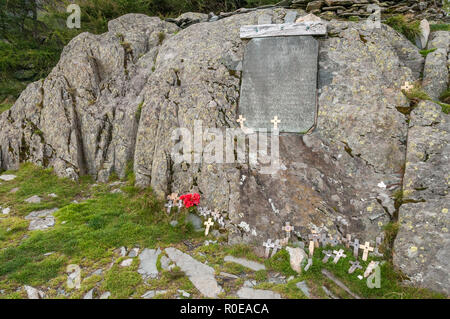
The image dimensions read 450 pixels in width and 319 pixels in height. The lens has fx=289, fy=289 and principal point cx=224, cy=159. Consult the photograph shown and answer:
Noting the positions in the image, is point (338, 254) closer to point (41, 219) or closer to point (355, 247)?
point (355, 247)

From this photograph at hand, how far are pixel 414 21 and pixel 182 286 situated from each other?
1186cm

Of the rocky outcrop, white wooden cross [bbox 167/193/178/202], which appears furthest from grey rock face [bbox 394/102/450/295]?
white wooden cross [bbox 167/193/178/202]

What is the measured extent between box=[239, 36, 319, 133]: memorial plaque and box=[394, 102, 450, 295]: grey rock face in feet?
9.00

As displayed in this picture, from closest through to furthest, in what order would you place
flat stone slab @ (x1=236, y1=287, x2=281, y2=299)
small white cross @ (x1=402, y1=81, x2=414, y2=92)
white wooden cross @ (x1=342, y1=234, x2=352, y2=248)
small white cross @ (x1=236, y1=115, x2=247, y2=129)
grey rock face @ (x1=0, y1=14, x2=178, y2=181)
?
flat stone slab @ (x1=236, y1=287, x2=281, y2=299)
white wooden cross @ (x1=342, y1=234, x2=352, y2=248)
small white cross @ (x1=402, y1=81, x2=414, y2=92)
small white cross @ (x1=236, y1=115, x2=247, y2=129)
grey rock face @ (x1=0, y1=14, x2=178, y2=181)

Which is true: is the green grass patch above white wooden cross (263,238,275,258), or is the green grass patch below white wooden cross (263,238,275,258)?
below

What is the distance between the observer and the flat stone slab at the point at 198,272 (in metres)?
5.71

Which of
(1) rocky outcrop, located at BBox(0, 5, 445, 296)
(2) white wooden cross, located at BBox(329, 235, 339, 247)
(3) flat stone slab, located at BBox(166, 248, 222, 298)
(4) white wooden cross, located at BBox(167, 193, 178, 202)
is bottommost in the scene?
(3) flat stone slab, located at BBox(166, 248, 222, 298)

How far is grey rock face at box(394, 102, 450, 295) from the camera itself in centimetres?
582

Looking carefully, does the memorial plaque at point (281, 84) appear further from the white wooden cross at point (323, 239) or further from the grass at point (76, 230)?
the grass at point (76, 230)

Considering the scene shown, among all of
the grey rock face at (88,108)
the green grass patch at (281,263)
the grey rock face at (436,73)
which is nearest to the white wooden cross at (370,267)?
the green grass patch at (281,263)

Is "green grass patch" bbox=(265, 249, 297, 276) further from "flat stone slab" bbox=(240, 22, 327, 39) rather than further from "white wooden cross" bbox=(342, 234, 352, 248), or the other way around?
"flat stone slab" bbox=(240, 22, 327, 39)

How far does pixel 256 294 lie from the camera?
5.62 metres

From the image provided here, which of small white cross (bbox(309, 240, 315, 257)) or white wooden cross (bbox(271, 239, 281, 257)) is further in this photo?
white wooden cross (bbox(271, 239, 281, 257))
